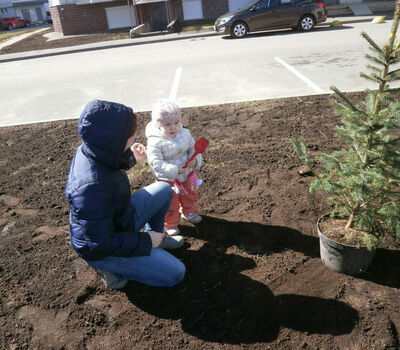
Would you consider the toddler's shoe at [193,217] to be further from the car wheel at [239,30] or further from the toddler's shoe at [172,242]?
the car wheel at [239,30]

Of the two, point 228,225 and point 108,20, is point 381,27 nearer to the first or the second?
point 228,225

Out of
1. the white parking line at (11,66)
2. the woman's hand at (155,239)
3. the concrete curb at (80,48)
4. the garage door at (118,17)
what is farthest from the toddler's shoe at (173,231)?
the garage door at (118,17)

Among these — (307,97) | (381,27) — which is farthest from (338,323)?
(381,27)

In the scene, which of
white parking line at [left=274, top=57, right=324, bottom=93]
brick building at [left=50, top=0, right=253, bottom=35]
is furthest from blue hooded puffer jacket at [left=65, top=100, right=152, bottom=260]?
brick building at [left=50, top=0, right=253, bottom=35]

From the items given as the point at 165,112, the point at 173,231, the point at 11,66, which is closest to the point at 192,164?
the point at 165,112

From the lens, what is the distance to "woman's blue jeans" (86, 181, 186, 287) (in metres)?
2.67

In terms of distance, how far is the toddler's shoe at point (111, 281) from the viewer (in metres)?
2.84

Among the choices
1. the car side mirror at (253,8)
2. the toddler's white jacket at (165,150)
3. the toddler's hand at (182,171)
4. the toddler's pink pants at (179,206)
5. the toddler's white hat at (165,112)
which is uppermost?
the car side mirror at (253,8)

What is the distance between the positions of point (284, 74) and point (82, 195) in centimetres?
709

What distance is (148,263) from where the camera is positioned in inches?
106

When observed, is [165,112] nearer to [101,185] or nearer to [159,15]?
[101,185]

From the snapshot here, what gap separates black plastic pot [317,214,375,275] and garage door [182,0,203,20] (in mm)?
22638

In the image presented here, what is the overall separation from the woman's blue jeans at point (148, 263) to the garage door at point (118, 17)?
73.8ft

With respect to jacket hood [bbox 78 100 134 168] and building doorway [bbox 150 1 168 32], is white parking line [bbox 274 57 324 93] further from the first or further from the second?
building doorway [bbox 150 1 168 32]
